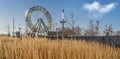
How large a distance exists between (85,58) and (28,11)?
24885mm

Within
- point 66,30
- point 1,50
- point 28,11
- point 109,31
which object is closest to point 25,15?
point 28,11

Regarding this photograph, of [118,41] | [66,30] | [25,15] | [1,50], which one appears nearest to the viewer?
[1,50]

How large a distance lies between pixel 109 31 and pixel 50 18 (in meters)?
9.57

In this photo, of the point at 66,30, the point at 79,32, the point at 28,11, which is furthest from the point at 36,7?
the point at 79,32

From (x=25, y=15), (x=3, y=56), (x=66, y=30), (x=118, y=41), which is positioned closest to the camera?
(x=3, y=56)

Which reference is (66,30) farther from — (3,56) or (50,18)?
(3,56)

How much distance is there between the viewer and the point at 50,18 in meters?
27.6

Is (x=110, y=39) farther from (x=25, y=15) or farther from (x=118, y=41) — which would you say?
(x=25, y=15)

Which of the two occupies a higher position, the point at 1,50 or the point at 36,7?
the point at 36,7

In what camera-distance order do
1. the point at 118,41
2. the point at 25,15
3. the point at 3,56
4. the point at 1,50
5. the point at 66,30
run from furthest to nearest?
the point at 66,30 → the point at 25,15 → the point at 118,41 → the point at 1,50 → the point at 3,56

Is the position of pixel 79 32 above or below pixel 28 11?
below

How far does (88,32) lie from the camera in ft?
109

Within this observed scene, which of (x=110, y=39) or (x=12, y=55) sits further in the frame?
(x=110, y=39)

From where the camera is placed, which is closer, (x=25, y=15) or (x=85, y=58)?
(x=85, y=58)
